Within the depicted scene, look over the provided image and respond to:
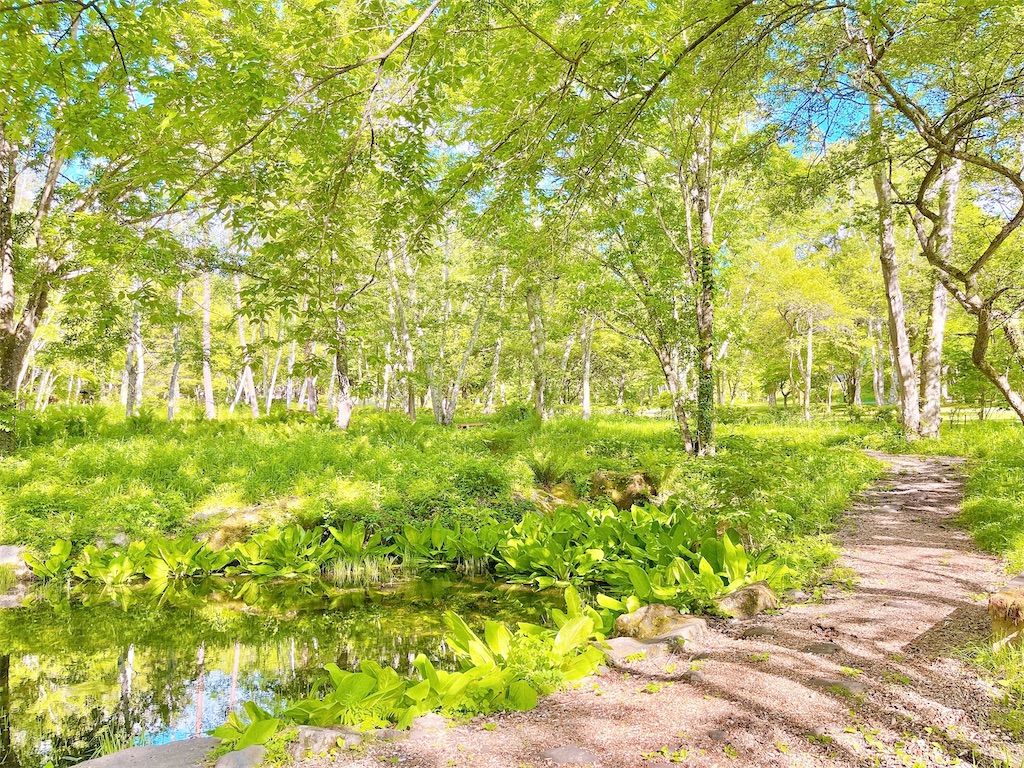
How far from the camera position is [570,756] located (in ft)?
7.73

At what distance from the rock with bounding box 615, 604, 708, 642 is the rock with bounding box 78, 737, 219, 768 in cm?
Answer: 271

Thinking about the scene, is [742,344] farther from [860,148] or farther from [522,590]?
[522,590]

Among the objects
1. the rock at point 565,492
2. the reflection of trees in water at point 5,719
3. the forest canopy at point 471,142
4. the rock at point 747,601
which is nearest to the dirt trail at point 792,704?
the rock at point 747,601

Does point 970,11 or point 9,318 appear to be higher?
point 970,11

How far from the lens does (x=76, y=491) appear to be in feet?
26.8

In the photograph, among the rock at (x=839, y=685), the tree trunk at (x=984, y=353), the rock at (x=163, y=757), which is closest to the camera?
the rock at (x=163, y=757)

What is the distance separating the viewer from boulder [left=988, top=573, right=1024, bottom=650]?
2959mm

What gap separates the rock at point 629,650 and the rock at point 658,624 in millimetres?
156

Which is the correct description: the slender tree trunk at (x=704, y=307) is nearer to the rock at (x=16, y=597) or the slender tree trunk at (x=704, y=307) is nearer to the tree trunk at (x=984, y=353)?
the tree trunk at (x=984, y=353)

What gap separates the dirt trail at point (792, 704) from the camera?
2.35 meters

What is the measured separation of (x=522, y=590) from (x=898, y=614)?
389cm

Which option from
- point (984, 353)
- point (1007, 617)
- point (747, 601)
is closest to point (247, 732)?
point (747, 601)

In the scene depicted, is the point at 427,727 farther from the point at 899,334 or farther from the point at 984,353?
the point at 899,334

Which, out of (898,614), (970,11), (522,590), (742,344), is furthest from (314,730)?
(742,344)
